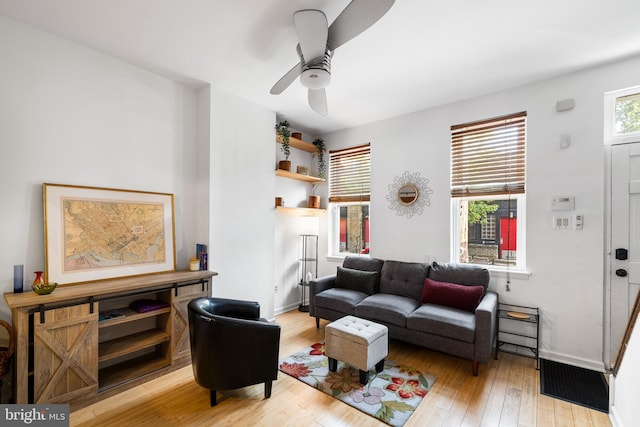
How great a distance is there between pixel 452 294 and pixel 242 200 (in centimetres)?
271

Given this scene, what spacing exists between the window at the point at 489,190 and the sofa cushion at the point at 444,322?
0.90m

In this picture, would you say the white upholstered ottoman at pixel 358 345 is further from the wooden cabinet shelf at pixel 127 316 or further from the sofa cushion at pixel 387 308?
the wooden cabinet shelf at pixel 127 316

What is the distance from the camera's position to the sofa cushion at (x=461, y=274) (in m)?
3.19

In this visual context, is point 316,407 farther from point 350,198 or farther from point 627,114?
point 627,114

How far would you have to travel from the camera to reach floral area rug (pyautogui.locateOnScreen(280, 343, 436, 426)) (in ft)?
7.26

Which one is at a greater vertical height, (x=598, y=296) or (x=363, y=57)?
(x=363, y=57)

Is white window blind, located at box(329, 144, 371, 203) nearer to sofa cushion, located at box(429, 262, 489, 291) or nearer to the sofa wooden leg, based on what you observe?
sofa cushion, located at box(429, 262, 489, 291)

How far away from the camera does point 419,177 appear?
393cm

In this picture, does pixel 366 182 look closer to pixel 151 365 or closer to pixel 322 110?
pixel 322 110

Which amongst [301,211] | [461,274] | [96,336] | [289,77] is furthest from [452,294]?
[96,336]

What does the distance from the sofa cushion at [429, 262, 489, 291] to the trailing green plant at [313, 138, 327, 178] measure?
7.75ft

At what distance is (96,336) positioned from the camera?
2328 mm

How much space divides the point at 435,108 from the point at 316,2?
7.89 feet

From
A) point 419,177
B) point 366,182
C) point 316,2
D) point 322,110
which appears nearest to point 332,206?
point 366,182
